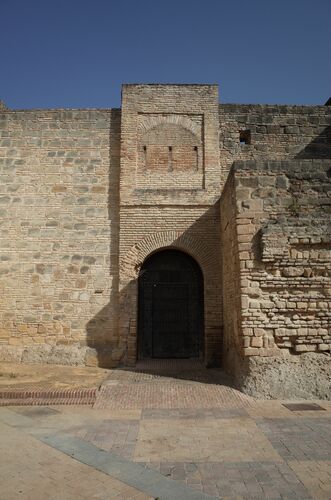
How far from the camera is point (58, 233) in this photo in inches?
385

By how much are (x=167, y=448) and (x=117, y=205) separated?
22.0 ft

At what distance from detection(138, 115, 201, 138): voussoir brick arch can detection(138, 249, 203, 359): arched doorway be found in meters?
3.30

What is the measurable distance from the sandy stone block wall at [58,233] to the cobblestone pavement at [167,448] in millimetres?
3311

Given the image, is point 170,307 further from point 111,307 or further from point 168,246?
point 168,246

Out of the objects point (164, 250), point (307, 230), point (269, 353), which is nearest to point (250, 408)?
point (269, 353)

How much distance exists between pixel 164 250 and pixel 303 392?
16.5 ft

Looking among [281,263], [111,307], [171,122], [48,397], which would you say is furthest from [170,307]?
[171,122]

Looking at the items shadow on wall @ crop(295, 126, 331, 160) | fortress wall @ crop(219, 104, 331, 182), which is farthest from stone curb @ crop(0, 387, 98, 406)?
shadow on wall @ crop(295, 126, 331, 160)

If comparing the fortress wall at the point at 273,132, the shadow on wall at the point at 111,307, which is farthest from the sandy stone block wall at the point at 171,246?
the fortress wall at the point at 273,132

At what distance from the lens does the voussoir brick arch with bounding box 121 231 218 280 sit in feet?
30.2

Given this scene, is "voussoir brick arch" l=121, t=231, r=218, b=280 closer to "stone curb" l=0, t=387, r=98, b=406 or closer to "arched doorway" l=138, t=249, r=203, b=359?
"arched doorway" l=138, t=249, r=203, b=359

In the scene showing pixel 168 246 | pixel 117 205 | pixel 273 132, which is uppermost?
pixel 273 132

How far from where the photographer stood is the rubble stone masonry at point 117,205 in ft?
30.0

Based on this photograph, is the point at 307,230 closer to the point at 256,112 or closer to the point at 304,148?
the point at 304,148
